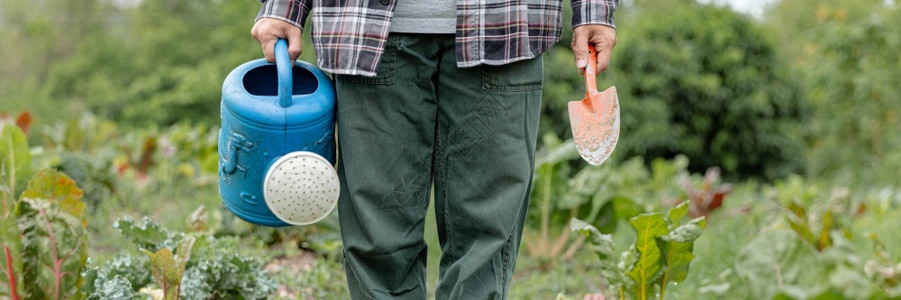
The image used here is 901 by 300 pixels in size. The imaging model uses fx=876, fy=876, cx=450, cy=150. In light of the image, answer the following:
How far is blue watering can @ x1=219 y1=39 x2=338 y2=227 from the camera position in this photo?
1.72m

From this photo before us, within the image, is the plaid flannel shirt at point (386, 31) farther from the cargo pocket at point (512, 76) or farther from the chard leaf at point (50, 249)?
the chard leaf at point (50, 249)

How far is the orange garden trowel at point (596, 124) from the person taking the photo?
1.86 meters

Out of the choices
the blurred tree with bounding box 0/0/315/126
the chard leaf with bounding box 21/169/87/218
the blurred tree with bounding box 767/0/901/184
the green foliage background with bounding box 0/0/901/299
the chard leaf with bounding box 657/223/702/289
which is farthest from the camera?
the blurred tree with bounding box 0/0/315/126

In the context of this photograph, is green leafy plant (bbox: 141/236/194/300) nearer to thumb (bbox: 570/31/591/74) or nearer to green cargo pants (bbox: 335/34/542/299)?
green cargo pants (bbox: 335/34/542/299)

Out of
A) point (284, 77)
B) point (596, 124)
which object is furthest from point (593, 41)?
point (284, 77)

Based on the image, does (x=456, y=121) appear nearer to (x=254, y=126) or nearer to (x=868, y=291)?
(x=254, y=126)

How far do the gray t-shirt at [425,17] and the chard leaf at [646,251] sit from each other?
715mm

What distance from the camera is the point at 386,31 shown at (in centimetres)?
172

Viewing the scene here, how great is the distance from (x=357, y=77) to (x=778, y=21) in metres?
16.9

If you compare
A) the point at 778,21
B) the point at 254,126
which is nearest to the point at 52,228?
the point at 254,126

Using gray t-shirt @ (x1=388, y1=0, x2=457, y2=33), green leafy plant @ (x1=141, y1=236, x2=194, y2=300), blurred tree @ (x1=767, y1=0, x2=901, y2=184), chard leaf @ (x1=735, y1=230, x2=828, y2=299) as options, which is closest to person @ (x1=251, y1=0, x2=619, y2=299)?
gray t-shirt @ (x1=388, y1=0, x2=457, y2=33)

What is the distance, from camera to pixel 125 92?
10320mm

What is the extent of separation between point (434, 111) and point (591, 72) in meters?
0.35

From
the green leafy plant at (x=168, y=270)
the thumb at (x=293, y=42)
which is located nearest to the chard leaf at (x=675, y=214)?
the thumb at (x=293, y=42)
